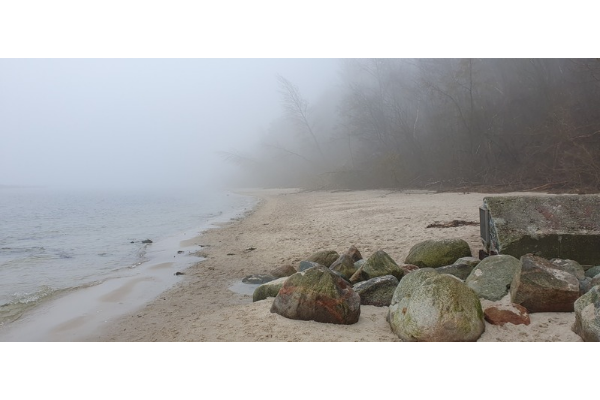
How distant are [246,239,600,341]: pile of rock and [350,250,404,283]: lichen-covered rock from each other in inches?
0.7

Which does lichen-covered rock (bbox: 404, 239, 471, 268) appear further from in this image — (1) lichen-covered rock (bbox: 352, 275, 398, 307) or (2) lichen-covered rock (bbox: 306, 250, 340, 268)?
(1) lichen-covered rock (bbox: 352, 275, 398, 307)

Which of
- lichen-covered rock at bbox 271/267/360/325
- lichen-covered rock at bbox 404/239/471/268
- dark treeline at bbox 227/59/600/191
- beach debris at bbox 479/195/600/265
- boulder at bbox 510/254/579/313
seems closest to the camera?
boulder at bbox 510/254/579/313

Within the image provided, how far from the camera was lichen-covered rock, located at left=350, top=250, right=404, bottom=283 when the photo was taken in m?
5.39

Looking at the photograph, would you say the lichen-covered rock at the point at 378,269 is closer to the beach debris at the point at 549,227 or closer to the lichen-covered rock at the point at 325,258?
the lichen-covered rock at the point at 325,258

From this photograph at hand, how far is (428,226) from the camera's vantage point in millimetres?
8672

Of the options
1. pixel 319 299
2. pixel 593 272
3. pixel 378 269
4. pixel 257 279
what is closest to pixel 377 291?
pixel 378 269

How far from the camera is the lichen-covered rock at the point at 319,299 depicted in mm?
4016

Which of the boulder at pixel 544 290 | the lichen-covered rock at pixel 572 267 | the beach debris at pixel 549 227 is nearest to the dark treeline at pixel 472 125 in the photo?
the beach debris at pixel 549 227

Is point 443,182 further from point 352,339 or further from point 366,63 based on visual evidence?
point 352,339

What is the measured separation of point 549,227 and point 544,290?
173 cm

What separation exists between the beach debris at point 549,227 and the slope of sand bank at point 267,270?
116 centimetres

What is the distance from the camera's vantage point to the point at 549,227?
5.27 m

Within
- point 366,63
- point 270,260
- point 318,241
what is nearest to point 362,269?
point 270,260

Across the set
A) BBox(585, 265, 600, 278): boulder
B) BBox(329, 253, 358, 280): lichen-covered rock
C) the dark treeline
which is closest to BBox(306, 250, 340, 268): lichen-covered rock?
BBox(329, 253, 358, 280): lichen-covered rock
